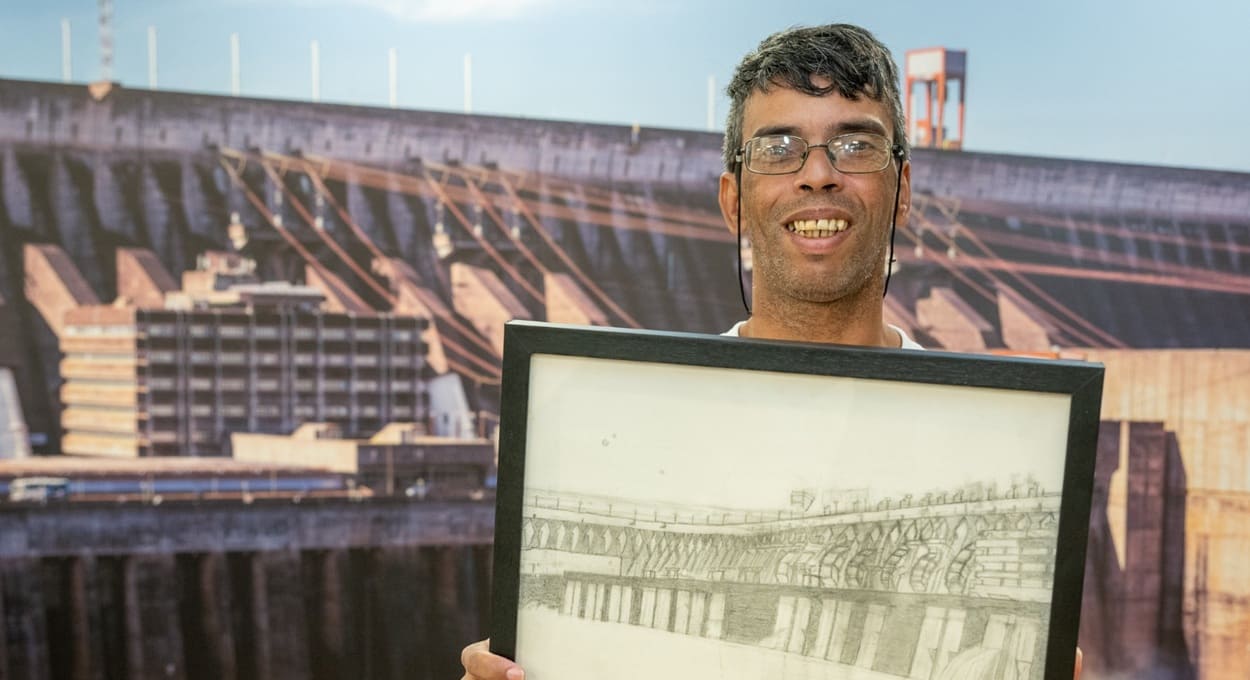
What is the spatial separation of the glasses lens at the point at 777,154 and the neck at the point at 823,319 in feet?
0.52

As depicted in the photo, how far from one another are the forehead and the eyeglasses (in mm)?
13

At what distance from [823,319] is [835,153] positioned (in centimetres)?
20

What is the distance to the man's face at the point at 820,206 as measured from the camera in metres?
1.18

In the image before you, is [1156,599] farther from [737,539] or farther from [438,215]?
[737,539]

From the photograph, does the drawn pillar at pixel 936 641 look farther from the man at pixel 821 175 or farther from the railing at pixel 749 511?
the man at pixel 821 175

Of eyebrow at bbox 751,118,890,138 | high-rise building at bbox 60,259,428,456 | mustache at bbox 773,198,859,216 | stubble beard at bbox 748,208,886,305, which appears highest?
eyebrow at bbox 751,118,890,138

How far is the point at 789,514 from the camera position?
3.44ft

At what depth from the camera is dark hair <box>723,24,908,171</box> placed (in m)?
1.20

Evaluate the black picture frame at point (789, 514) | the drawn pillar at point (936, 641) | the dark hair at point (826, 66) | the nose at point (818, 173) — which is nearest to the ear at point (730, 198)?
the dark hair at point (826, 66)

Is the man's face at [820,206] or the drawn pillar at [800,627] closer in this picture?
the drawn pillar at [800,627]

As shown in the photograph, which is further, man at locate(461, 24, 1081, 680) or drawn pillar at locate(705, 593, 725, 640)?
man at locate(461, 24, 1081, 680)

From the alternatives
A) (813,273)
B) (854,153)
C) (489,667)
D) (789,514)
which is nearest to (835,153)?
(854,153)

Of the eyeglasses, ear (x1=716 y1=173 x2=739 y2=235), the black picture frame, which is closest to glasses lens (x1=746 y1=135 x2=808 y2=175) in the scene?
the eyeglasses

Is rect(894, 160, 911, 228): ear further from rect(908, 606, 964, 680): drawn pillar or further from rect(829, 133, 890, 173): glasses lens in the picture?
rect(908, 606, 964, 680): drawn pillar
